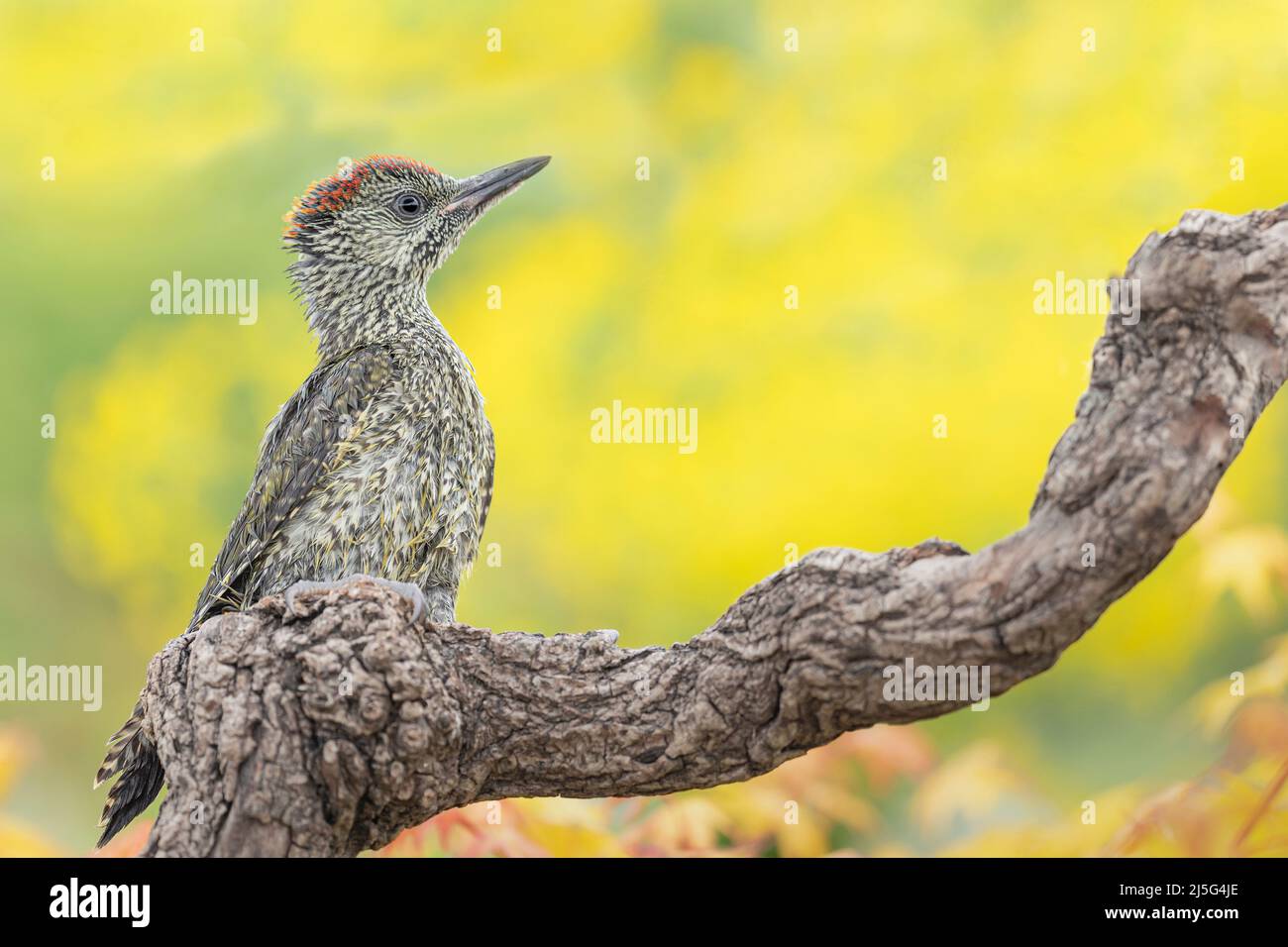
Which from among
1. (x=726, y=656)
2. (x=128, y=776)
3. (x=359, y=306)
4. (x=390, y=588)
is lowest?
(x=128, y=776)

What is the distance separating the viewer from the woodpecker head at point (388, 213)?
409cm

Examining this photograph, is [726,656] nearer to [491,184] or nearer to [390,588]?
[390,588]

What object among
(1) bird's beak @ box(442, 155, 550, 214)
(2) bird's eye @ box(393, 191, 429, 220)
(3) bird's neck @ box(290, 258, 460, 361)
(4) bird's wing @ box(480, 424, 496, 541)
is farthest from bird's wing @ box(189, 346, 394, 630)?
(1) bird's beak @ box(442, 155, 550, 214)

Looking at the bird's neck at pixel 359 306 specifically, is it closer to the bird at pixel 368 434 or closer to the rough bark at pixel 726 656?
the bird at pixel 368 434

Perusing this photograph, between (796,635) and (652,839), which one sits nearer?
(796,635)

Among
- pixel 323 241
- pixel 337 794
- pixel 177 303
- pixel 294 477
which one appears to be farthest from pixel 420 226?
pixel 337 794

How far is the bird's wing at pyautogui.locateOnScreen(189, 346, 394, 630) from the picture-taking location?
357cm

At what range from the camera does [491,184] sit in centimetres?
418

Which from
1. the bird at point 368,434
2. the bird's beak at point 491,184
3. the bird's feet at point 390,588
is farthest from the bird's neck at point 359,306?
the bird's feet at point 390,588

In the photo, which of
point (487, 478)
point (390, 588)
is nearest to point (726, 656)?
point (390, 588)

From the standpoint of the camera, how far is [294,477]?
3.59 meters

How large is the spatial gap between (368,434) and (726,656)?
4.44ft

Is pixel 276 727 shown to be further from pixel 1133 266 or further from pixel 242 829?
pixel 1133 266
